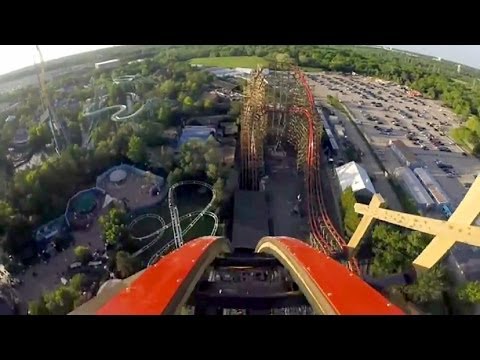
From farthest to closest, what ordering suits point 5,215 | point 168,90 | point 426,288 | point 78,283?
point 168,90 < point 5,215 < point 78,283 < point 426,288

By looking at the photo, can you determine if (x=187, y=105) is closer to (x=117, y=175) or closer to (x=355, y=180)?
(x=117, y=175)

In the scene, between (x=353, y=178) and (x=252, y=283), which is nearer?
(x=252, y=283)

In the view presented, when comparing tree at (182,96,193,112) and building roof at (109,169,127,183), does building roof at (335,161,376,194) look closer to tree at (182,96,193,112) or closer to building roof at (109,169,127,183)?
building roof at (109,169,127,183)

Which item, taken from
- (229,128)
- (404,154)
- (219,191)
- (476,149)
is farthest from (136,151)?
(476,149)

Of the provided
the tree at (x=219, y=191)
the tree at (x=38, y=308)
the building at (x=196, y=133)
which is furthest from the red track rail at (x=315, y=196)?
the tree at (x=38, y=308)

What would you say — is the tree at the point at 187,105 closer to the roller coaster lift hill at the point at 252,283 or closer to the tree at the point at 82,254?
the roller coaster lift hill at the point at 252,283

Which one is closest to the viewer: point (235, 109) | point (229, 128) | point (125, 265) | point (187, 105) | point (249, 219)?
point (125, 265)

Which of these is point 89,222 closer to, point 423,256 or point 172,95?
point 423,256
